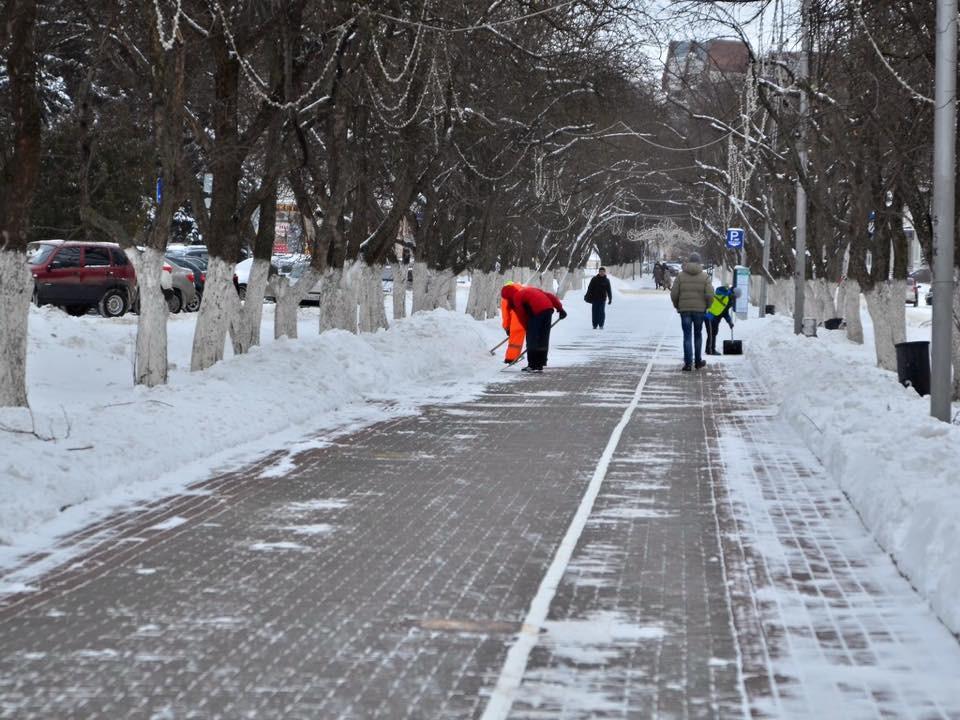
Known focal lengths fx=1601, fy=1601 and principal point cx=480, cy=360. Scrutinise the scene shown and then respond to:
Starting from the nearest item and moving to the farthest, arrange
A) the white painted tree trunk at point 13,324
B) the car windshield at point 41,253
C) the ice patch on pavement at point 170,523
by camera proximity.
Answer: the ice patch on pavement at point 170,523
the white painted tree trunk at point 13,324
the car windshield at point 41,253

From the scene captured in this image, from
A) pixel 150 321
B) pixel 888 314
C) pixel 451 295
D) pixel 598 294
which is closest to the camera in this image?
pixel 150 321

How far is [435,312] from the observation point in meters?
31.6

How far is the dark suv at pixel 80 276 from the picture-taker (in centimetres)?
3306

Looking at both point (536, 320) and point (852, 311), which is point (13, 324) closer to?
point (536, 320)

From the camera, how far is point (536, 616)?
282 inches

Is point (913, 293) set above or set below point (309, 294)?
below

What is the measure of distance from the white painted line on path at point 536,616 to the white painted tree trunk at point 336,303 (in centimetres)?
1372

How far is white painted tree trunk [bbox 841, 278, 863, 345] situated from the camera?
36472mm

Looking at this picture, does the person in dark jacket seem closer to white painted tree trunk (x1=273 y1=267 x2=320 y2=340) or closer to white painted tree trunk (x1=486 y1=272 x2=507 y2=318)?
white painted tree trunk (x1=486 y1=272 x2=507 y2=318)

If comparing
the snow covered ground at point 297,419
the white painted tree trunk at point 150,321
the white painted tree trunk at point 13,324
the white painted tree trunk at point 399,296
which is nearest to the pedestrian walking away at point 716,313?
the snow covered ground at point 297,419

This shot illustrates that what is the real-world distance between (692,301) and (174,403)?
1281 centimetres

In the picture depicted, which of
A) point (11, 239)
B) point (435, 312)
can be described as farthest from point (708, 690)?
point (435, 312)

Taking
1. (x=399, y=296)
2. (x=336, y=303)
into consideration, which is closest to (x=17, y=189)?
(x=336, y=303)

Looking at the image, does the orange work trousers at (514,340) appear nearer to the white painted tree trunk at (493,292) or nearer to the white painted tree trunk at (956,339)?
the white painted tree trunk at (956,339)
